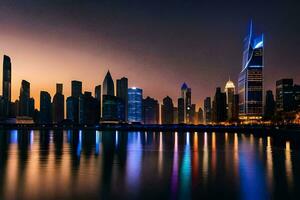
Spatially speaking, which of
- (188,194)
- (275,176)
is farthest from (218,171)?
(188,194)

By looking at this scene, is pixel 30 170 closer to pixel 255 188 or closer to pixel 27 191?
pixel 27 191

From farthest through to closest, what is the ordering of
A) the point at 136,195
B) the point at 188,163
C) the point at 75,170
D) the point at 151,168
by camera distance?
the point at 188,163 → the point at 151,168 → the point at 75,170 → the point at 136,195

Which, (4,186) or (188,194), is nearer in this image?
(188,194)

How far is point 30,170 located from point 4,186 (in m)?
9.54

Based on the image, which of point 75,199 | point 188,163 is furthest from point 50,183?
point 188,163

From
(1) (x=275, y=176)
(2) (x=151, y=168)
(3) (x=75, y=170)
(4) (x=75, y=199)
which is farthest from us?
(2) (x=151, y=168)

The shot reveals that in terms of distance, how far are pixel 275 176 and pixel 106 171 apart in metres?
15.1

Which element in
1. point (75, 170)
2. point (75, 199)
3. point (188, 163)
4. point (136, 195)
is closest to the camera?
point (75, 199)

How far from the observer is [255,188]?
29.9 meters

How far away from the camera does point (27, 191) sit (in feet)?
92.0

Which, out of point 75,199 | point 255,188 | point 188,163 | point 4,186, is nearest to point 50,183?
point 4,186

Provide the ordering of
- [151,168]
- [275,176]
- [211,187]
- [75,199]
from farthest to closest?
[151,168]
[275,176]
[211,187]
[75,199]

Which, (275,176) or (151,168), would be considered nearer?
(275,176)

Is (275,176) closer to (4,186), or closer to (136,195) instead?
(136,195)
